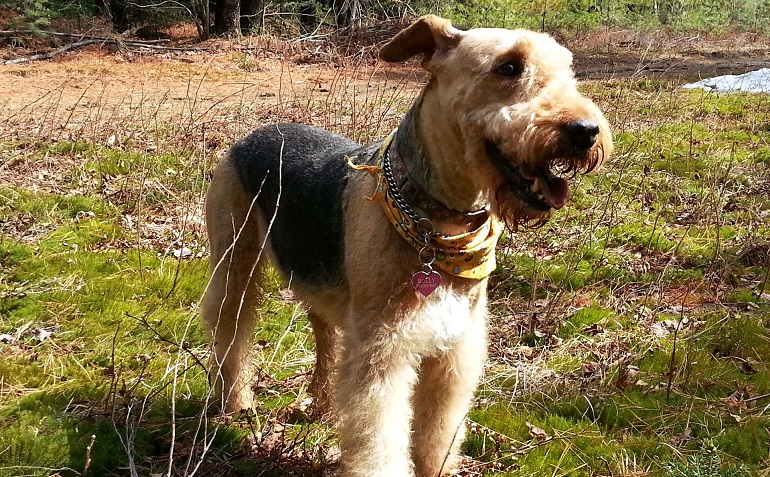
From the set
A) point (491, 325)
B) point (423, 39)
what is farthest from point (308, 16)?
point (423, 39)

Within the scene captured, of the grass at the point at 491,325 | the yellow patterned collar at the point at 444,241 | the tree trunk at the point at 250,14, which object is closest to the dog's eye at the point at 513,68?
the yellow patterned collar at the point at 444,241

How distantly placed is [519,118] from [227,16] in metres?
15.0

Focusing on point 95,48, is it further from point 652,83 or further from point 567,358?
point 567,358

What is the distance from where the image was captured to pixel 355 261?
274 cm

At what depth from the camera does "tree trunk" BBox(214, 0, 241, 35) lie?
1544 centimetres

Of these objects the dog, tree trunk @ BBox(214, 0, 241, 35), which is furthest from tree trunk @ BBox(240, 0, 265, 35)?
the dog

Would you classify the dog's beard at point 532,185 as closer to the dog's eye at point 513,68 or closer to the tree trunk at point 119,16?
the dog's eye at point 513,68

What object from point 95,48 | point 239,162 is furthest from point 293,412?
point 95,48

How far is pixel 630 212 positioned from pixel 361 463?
179 inches

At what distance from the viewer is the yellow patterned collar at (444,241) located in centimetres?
252

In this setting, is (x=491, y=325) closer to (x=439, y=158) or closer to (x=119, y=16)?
(x=439, y=158)

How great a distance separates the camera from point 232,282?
12.2 ft

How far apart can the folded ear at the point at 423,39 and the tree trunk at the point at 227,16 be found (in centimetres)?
1355

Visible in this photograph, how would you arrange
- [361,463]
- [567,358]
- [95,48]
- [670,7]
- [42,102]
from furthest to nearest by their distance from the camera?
1. [670,7]
2. [95,48]
3. [42,102]
4. [567,358]
5. [361,463]
